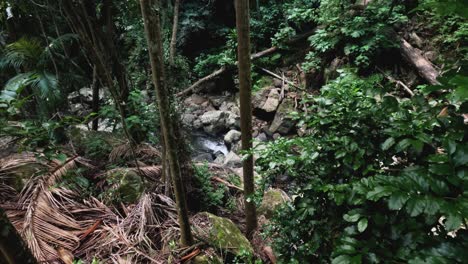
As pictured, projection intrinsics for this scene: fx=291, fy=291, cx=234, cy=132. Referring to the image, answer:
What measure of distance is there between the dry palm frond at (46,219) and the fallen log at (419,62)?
5.51 meters

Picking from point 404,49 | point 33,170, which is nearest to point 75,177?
point 33,170

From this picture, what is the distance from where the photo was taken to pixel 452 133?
0.91 m

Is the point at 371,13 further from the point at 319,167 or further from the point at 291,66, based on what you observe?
the point at 319,167

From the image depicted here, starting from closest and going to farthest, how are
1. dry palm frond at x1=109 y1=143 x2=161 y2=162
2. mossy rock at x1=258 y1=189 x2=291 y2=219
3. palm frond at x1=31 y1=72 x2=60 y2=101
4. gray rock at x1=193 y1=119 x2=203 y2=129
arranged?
dry palm frond at x1=109 y1=143 x2=161 y2=162
mossy rock at x1=258 y1=189 x2=291 y2=219
palm frond at x1=31 y1=72 x2=60 y2=101
gray rock at x1=193 y1=119 x2=203 y2=129

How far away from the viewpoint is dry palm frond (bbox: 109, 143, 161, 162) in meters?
3.24

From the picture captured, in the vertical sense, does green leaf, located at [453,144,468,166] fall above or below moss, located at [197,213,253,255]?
above

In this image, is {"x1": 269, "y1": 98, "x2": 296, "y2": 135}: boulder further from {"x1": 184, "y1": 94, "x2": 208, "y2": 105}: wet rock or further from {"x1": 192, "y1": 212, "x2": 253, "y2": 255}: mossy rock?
{"x1": 192, "y1": 212, "x2": 253, "y2": 255}: mossy rock

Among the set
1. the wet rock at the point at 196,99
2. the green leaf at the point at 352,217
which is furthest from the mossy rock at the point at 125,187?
the wet rock at the point at 196,99

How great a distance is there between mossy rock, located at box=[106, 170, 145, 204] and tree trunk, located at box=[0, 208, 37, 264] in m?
1.52

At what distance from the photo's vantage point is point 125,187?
2.79m

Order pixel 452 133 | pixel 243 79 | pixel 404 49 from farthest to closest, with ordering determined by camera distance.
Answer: pixel 404 49 < pixel 243 79 < pixel 452 133

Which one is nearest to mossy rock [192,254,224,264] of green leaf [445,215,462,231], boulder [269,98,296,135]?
green leaf [445,215,462,231]

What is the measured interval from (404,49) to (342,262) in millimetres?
5939

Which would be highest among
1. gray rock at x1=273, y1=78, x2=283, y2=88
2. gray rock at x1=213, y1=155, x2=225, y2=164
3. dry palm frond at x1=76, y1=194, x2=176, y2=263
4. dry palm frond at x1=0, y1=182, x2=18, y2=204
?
dry palm frond at x1=0, y1=182, x2=18, y2=204
